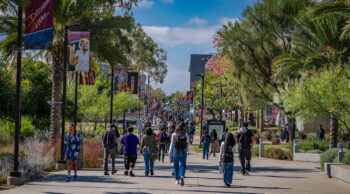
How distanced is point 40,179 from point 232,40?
1862cm

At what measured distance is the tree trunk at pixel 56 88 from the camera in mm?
20688

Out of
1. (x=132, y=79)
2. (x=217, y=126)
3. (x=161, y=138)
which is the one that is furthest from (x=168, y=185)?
(x=132, y=79)

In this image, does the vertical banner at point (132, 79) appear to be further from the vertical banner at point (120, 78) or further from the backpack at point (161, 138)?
the backpack at point (161, 138)

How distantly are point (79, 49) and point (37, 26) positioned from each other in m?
4.69

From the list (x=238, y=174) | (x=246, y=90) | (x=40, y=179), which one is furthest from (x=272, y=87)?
(x=40, y=179)

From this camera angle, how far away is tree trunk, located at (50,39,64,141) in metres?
20.7

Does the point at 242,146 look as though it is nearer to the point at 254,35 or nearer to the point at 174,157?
the point at 174,157

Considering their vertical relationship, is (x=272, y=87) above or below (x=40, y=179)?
above

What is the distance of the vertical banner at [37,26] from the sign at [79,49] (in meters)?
4.32

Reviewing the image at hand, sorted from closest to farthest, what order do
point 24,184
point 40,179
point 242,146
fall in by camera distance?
point 24,184 → point 40,179 → point 242,146

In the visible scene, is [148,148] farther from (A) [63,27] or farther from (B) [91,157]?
(A) [63,27]

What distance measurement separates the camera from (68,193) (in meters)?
10.3

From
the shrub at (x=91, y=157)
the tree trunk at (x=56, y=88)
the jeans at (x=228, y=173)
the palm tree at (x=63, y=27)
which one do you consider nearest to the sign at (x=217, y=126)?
the palm tree at (x=63, y=27)

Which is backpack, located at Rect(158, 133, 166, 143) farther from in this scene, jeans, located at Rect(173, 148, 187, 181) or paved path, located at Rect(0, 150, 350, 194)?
jeans, located at Rect(173, 148, 187, 181)
